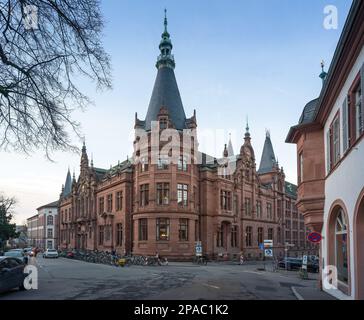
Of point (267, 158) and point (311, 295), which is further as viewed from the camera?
point (267, 158)

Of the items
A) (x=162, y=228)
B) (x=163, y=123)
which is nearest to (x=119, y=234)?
(x=162, y=228)

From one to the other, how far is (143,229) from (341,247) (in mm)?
31046

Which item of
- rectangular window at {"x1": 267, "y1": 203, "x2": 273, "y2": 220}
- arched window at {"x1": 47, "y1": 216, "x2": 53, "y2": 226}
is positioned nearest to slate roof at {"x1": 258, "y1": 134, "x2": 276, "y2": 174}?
rectangular window at {"x1": 267, "y1": 203, "x2": 273, "y2": 220}

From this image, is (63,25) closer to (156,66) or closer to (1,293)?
(1,293)

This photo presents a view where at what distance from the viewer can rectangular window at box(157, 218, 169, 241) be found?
43.5m

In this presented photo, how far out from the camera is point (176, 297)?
1469 centimetres

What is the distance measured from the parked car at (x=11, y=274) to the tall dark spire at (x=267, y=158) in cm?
5845

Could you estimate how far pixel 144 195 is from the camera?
45188 mm

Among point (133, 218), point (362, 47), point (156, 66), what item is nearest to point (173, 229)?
point (133, 218)

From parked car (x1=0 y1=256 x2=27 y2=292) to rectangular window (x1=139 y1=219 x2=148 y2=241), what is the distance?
1063 inches

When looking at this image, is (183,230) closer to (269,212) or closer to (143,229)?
(143,229)

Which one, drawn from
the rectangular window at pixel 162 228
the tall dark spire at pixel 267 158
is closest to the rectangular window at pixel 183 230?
the rectangular window at pixel 162 228

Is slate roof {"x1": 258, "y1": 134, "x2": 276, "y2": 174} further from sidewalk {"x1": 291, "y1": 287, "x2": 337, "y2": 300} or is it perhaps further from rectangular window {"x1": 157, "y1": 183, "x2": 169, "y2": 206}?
sidewalk {"x1": 291, "y1": 287, "x2": 337, "y2": 300}

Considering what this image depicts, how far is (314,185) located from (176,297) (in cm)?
817
